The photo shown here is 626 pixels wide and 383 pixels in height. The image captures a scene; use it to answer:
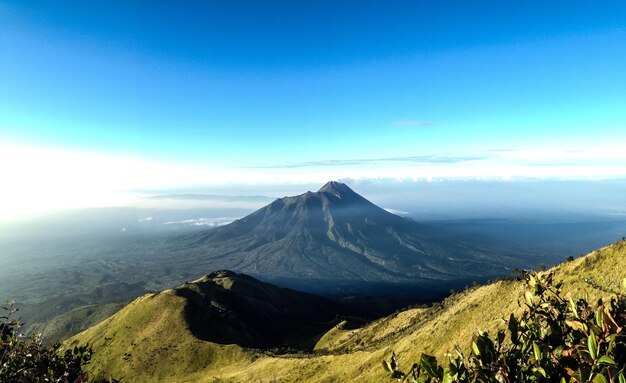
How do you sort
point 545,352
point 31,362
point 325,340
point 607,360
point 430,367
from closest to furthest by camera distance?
point 607,360 < point 430,367 < point 545,352 < point 31,362 < point 325,340

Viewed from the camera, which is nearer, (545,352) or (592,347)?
(592,347)

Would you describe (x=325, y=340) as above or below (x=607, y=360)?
below

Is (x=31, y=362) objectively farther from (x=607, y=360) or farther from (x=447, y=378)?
(x=607, y=360)

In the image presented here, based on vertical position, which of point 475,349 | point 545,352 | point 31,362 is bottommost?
point 31,362

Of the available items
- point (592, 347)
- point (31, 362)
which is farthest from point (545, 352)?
point (31, 362)

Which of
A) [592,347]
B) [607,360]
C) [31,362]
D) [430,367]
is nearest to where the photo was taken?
[607,360]

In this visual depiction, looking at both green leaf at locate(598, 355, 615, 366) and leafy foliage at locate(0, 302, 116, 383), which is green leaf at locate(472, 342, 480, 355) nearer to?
green leaf at locate(598, 355, 615, 366)

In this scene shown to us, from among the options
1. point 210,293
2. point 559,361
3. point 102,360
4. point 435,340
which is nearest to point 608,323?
point 559,361

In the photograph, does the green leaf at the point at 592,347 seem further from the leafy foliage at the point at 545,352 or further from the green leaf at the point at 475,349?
the green leaf at the point at 475,349
